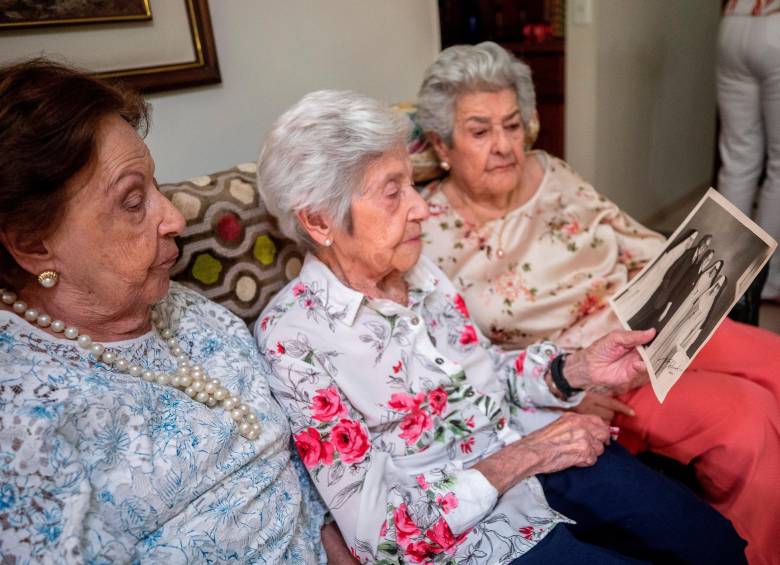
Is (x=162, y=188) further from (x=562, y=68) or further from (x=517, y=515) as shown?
(x=562, y=68)

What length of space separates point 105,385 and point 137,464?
0.40 ft

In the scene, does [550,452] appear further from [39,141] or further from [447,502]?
[39,141]

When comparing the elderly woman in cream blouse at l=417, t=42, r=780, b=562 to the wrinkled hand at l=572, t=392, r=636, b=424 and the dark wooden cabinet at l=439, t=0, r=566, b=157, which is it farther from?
the dark wooden cabinet at l=439, t=0, r=566, b=157

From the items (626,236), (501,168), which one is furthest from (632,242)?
(501,168)

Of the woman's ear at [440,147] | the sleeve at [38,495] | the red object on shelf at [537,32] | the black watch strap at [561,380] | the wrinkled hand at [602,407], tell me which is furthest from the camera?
the red object on shelf at [537,32]

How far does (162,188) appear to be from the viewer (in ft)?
3.90

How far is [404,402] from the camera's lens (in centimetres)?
115

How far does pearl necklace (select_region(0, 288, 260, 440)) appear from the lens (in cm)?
86

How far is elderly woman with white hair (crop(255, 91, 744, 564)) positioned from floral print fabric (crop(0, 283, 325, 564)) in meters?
0.09

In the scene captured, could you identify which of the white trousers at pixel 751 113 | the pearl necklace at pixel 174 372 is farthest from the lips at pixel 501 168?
the white trousers at pixel 751 113

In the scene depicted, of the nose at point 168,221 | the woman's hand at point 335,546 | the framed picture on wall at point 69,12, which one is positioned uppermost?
the framed picture on wall at point 69,12

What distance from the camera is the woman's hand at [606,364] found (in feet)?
4.02

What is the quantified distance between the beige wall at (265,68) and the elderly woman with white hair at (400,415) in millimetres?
358

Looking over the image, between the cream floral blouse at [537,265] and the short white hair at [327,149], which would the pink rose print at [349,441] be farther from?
the cream floral blouse at [537,265]
